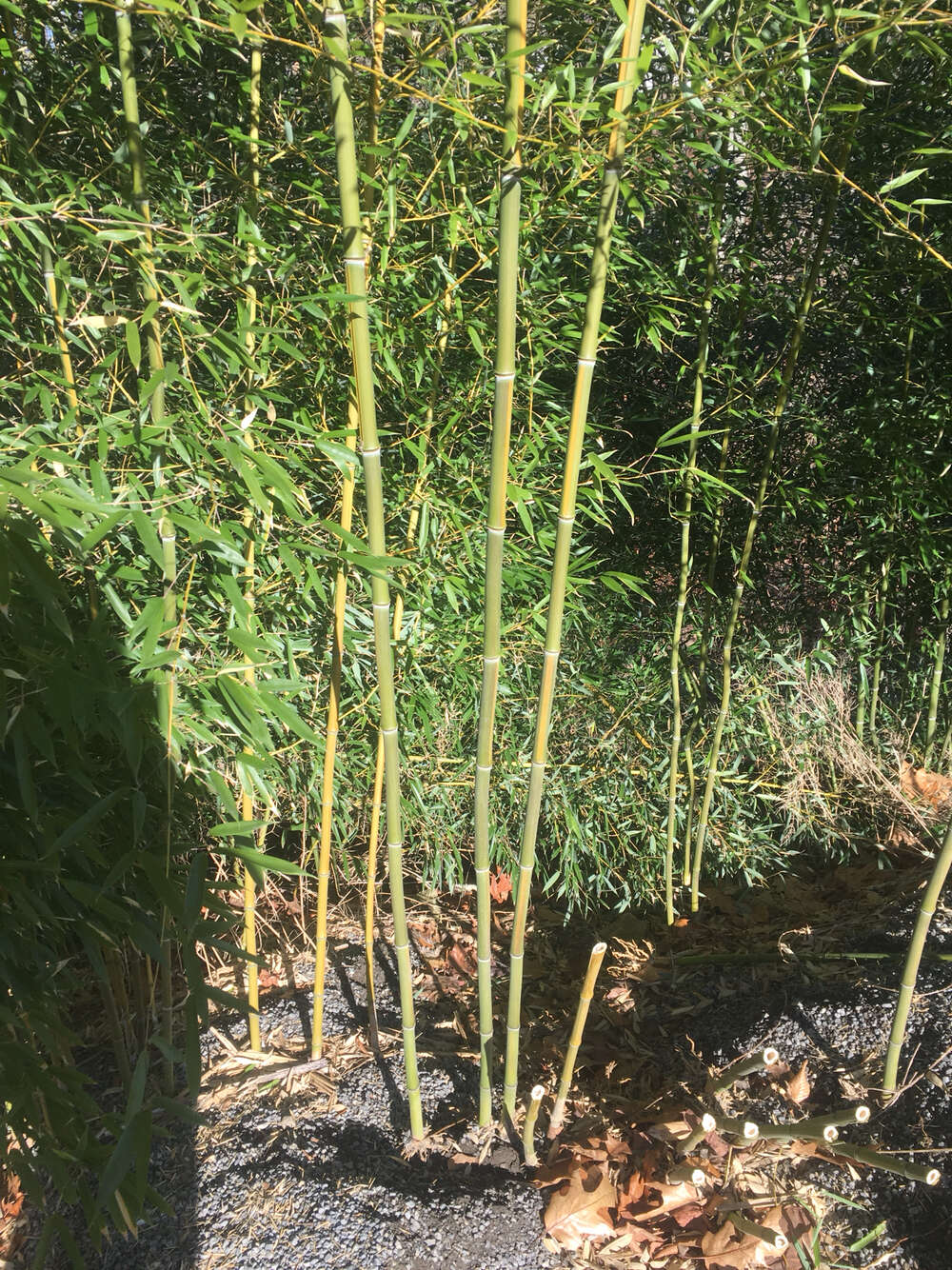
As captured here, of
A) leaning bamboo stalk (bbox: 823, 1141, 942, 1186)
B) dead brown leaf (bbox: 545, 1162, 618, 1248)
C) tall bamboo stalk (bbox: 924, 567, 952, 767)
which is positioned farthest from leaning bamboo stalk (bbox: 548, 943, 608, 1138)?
tall bamboo stalk (bbox: 924, 567, 952, 767)

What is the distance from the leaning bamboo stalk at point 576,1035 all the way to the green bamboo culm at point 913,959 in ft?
1.85

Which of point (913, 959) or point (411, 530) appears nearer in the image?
point (913, 959)

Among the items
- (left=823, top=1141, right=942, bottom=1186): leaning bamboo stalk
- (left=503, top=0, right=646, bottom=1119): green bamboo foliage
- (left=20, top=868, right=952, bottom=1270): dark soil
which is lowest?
(left=20, top=868, right=952, bottom=1270): dark soil

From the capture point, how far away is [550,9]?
1.57 metres

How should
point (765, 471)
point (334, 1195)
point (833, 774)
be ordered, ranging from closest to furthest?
point (334, 1195) < point (765, 471) < point (833, 774)

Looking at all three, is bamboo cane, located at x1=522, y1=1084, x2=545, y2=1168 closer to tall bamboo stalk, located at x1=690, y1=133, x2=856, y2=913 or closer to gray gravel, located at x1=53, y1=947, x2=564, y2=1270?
gray gravel, located at x1=53, y1=947, x2=564, y2=1270

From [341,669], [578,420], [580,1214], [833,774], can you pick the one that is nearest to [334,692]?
[341,669]

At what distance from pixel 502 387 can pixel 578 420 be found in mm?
128

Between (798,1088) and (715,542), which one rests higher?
(715,542)

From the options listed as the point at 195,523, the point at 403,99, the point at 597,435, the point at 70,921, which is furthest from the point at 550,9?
the point at 70,921

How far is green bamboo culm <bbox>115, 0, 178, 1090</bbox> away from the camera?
3.92 ft

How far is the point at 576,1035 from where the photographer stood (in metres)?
1.59

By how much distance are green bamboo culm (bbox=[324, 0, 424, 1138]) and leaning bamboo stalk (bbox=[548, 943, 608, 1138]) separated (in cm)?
36

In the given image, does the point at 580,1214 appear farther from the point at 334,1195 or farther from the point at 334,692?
the point at 334,692
